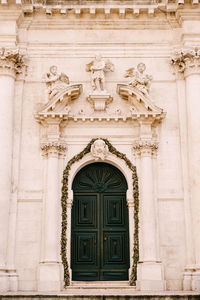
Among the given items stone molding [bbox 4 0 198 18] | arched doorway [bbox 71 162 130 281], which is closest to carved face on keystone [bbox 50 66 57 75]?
stone molding [bbox 4 0 198 18]

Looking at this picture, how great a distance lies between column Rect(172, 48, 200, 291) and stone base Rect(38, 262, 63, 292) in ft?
11.6

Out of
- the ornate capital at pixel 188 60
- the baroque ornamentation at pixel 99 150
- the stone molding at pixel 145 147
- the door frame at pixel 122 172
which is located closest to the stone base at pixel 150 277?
the door frame at pixel 122 172

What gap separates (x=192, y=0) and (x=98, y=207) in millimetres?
7081

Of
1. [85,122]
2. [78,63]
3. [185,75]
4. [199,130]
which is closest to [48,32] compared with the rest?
[78,63]

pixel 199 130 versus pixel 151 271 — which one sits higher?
pixel 199 130

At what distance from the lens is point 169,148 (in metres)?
13.8

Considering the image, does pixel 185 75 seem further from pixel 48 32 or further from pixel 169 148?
pixel 48 32

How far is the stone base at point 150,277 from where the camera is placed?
40.5 feet

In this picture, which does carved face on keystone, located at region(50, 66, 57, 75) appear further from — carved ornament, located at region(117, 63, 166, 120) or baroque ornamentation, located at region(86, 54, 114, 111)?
carved ornament, located at region(117, 63, 166, 120)

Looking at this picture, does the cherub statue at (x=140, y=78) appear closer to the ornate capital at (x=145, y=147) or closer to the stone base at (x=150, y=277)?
the ornate capital at (x=145, y=147)

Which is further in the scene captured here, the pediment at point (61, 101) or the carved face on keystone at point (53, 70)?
the carved face on keystone at point (53, 70)

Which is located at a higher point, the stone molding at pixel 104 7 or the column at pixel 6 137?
the stone molding at pixel 104 7

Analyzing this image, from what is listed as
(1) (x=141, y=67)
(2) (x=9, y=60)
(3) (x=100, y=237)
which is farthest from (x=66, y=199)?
(1) (x=141, y=67)

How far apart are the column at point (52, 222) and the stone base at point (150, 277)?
7.30 feet
